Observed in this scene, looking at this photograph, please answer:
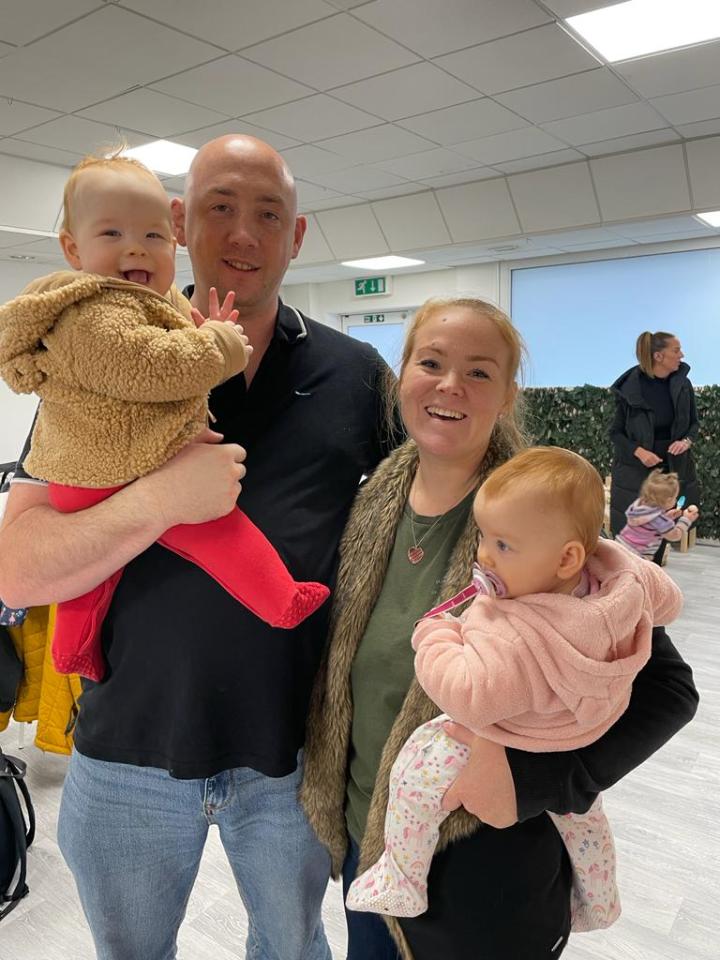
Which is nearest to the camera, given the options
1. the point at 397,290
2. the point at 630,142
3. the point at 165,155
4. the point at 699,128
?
the point at 699,128

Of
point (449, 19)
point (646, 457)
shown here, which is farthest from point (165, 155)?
point (646, 457)

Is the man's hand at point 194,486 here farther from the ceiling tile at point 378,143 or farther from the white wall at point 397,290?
the white wall at point 397,290

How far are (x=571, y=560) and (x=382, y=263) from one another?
9899 millimetres

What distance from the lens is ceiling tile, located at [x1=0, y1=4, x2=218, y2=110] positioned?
3896mm

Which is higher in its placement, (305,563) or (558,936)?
(305,563)

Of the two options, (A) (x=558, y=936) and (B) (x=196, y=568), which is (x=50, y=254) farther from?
(A) (x=558, y=936)

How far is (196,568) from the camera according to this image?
1.24m

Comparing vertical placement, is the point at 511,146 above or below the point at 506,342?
above

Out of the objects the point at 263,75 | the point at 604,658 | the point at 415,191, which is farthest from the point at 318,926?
the point at 415,191

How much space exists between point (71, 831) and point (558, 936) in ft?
2.92

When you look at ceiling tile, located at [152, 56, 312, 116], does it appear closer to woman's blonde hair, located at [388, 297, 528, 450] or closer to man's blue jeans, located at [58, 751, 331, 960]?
woman's blonde hair, located at [388, 297, 528, 450]

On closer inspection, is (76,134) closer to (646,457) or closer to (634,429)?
(634,429)

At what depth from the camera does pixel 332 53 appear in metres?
4.28

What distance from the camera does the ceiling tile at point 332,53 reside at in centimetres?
398
